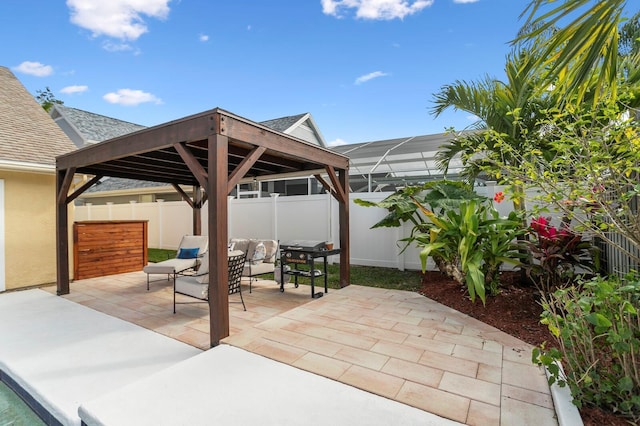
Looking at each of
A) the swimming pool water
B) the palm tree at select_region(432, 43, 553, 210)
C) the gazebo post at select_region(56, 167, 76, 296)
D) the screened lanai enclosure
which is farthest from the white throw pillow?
the screened lanai enclosure

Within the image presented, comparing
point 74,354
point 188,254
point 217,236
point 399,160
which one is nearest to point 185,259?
point 188,254

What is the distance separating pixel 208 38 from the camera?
8.85 metres

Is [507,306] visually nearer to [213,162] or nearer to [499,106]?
[499,106]

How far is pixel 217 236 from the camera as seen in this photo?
3650mm

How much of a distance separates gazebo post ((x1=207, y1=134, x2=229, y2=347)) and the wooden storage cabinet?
18.9 ft

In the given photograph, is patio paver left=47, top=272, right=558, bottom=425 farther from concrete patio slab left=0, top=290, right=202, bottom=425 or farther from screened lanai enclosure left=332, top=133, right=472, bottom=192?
Answer: screened lanai enclosure left=332, top=133, right=472, bottom=192

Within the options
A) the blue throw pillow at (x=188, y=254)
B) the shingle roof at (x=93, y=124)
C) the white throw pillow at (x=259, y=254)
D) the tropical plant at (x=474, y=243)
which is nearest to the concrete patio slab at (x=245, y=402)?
the tropical plant at (x=474, y=243)

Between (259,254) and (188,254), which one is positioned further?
(188,254)

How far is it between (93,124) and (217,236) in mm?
16324

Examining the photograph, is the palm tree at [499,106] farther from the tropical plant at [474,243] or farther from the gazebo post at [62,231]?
the gazebo post at [62,231]

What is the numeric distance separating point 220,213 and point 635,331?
3.83 meters

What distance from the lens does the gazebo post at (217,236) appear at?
3.60 meters

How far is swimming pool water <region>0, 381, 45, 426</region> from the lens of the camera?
2.62 m

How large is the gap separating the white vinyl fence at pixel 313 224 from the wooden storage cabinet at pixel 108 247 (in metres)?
2.79
